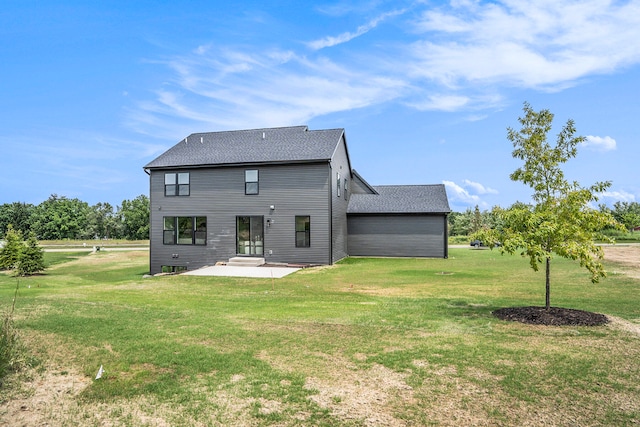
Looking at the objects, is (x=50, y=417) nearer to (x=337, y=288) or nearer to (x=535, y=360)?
(x=535, y=360)

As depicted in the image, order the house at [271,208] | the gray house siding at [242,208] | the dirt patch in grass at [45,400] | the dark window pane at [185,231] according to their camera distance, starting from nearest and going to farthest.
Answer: the dirt patch in grass at [45,400] < the gray house siding at [242,208] < the house at [271,208] < the dark window pane at [185,231]

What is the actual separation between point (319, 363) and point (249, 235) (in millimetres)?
19005

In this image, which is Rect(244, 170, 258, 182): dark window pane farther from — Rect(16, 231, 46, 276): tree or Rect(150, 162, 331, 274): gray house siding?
Rect(16, 231, 46, 276): tree

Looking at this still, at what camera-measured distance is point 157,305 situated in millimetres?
11062

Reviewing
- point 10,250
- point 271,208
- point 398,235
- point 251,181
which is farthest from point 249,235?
point 10,250

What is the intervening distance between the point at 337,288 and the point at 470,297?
177 inches

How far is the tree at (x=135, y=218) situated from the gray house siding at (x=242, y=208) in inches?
1780

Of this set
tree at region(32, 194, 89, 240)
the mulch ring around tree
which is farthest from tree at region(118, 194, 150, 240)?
the mulch ring around tree

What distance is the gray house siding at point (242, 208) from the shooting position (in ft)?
78.2

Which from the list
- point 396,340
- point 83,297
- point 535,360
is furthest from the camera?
point 83,297

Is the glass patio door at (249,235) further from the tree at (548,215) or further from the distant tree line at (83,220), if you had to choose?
the distant tree line at (83,220)

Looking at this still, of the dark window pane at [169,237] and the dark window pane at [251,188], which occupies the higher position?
the dark window pane at [251,188]

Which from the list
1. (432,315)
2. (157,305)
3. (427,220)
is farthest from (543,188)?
(427,220)

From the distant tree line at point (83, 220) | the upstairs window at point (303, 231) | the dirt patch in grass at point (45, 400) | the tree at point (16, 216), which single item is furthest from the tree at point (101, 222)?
the dirt patch in grass at point (45, 400)
